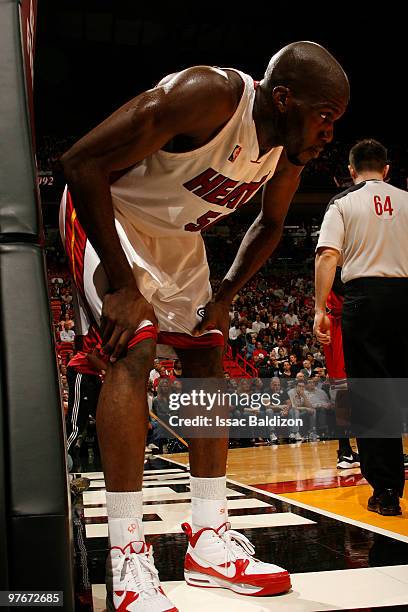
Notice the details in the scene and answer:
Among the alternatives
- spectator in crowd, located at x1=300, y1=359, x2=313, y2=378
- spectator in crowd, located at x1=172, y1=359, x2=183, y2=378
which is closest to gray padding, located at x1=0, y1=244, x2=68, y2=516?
spectator in crowd, located at x1=172, y1=359, x2=183, y2=378

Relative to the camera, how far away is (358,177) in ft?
10.6

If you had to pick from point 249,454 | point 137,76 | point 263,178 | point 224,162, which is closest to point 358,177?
point 263,178

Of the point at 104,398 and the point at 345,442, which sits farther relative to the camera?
the point at 345,442

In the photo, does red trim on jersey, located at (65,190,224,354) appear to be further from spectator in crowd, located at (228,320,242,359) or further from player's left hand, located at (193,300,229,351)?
spectator in crowd, located at (228,320,242,359)

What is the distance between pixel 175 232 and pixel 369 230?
4.72 feet

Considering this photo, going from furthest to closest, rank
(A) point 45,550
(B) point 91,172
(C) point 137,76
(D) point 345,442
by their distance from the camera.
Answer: (C) point 137,76 < (D) point 345,442 < (B) point 91,172 < (A) point 45,550

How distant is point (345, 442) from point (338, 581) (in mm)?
2946

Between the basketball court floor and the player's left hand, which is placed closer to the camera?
the basketball court floor

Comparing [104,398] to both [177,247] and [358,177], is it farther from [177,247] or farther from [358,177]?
[358,177]

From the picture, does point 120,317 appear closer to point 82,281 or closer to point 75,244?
point 82,281

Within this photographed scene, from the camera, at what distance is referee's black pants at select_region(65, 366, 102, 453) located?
18.2 ft

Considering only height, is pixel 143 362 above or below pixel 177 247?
below

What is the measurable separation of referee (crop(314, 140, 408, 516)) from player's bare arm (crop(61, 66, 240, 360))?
158 centimetres

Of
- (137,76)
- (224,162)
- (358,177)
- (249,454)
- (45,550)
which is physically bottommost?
(249,454)
